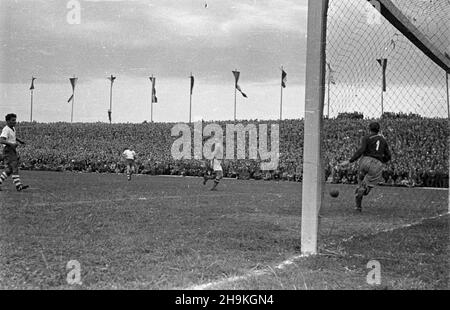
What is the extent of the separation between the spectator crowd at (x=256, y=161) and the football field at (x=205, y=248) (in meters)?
1.85

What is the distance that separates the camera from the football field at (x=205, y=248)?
4660 millimetres

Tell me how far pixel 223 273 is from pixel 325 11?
3406 mm

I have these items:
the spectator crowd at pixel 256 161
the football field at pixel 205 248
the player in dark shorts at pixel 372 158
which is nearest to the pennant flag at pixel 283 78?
the spectator crowd at pixel 256 161

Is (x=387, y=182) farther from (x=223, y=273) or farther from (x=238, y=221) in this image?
(x=223, y=273)

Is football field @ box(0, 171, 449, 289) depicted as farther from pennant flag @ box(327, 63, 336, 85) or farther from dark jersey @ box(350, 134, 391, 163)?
pennant flag @ box(327, 63, 336, 85)

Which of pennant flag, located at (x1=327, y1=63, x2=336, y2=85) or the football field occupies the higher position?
pennant flag, located at (x1=327, y1=63, x2=336, y2=85)

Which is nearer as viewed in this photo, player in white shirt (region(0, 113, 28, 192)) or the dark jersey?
the dark jersey

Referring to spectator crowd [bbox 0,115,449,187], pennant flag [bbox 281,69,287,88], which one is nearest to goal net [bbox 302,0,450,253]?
spectator crowd [bbox 0,115,449,187]

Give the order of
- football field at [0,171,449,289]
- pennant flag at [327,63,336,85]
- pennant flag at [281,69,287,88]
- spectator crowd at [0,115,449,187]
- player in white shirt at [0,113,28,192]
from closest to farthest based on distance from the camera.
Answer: football field at [0,171,449,289], pennant flag at [327,63,336,85], player in white shirt at [0,113,28,192], spectator crowd at [0,115,449,187], pennant flag at [281,69,287,88]

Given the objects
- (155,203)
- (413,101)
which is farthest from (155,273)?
(155,203)

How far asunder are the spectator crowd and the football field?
72.7 inches

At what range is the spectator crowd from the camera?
23125mm

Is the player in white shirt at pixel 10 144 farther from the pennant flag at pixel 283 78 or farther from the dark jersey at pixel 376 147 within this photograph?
the pennant flag at pixel 283 78

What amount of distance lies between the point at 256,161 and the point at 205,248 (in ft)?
83.2
